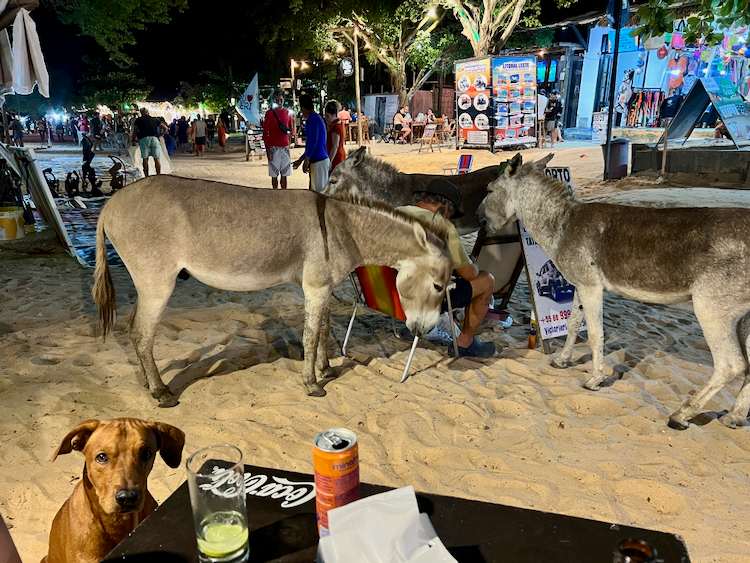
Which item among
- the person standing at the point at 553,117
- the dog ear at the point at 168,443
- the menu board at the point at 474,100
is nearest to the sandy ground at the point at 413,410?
the dog ear at the point at 168,443

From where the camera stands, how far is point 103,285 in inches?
169

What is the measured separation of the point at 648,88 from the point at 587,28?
7.94 meters

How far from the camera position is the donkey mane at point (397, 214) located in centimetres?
415

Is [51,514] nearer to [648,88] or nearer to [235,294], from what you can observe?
[235,294]

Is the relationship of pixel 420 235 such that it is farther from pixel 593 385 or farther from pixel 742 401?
pixel 742 401

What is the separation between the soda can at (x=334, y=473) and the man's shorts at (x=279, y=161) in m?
10.5

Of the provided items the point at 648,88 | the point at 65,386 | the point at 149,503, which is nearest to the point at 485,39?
the point at 648,88

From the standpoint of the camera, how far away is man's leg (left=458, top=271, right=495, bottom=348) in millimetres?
4945

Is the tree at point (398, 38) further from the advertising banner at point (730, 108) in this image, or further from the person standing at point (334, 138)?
the person standing at point (334, 138)

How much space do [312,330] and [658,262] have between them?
257cm

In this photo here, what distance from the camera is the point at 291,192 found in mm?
4367

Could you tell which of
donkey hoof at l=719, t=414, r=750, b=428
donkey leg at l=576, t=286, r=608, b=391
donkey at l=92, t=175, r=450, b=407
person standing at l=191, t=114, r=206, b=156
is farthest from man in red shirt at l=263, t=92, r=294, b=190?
person standing at l=191, t=114, r=206, b=156

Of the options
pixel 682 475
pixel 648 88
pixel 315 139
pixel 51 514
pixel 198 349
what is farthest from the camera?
pixel 648 88

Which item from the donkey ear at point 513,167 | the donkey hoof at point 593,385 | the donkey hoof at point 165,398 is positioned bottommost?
the donkey hoof at point 593,385
